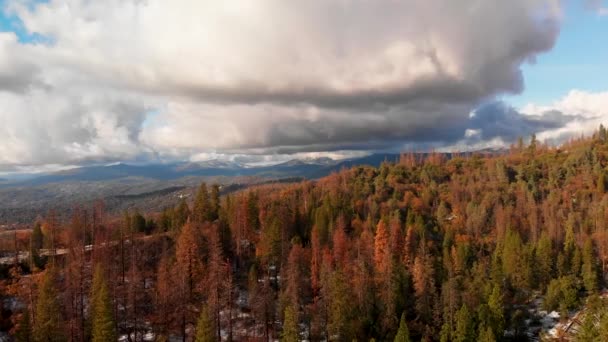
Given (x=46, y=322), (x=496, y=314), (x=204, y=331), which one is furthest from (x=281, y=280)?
(x=46, y=322)

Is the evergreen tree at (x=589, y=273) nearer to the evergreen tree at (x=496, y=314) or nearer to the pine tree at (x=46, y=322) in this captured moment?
the evergreen tree at (x=496, y=314)

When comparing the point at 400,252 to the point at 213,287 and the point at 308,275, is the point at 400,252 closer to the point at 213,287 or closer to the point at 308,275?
the point at 308,275

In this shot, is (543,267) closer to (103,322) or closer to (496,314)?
(496,314)

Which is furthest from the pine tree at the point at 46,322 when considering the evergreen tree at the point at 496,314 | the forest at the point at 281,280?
the evergreen tree at the point at 496,314

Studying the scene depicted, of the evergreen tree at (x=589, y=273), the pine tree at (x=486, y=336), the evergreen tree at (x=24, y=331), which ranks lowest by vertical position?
the evergreen tree at (x=589, y=273)

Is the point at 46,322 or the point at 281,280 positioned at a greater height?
the point at 46,322

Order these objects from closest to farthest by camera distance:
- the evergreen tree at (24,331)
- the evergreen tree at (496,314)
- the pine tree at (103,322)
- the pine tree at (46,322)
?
the pine tree at (103,322)
the pine tree at (46,322)
the evergreen tree at (24,331)
the evergreen tree at (496,314)

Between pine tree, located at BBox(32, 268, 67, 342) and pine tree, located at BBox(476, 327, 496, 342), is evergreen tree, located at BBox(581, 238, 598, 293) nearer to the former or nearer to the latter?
pine tree, located at BBox(476, 327, 496, 342)

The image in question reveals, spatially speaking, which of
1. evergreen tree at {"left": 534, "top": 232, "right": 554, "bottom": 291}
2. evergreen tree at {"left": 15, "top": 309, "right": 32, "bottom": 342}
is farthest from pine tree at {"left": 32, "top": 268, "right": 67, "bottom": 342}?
evergreen tree at {"left": 534, "top": 232, "right": 554, "bottom": 291}
